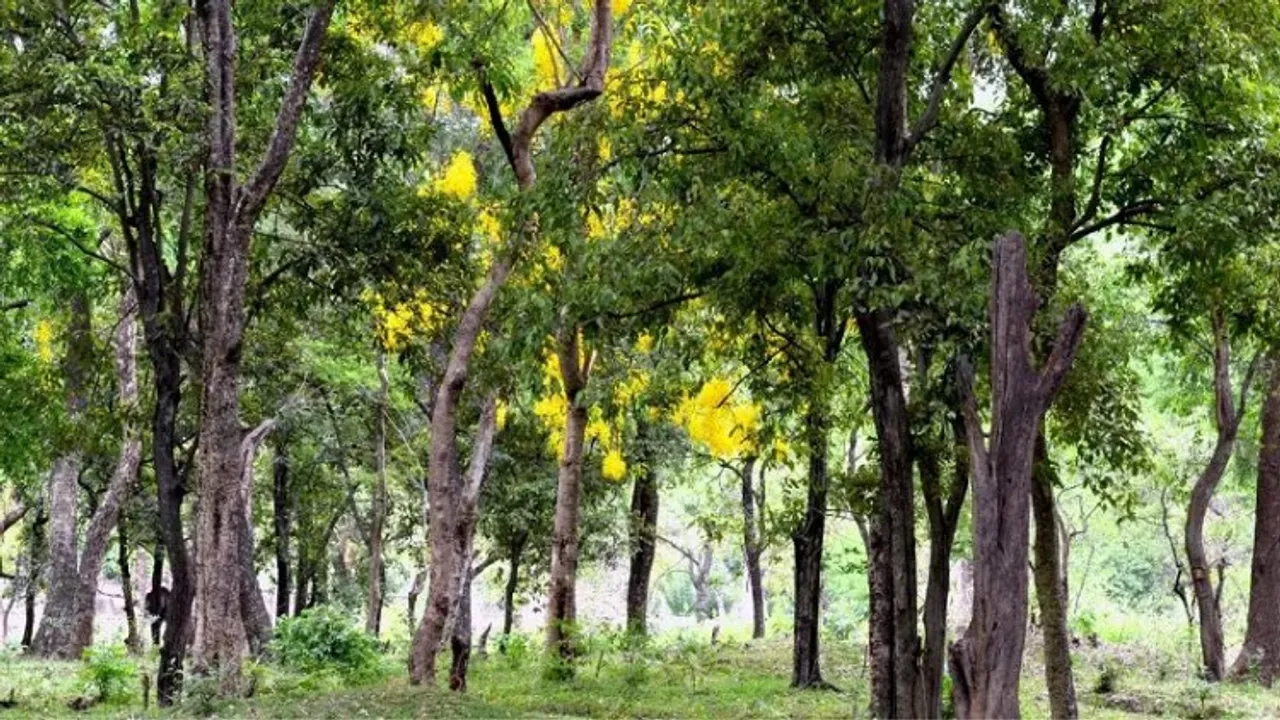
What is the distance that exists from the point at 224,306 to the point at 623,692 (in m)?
7.07

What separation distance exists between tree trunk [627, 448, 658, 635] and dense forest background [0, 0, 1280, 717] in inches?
168

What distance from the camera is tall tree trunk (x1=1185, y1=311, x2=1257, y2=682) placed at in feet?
55.1

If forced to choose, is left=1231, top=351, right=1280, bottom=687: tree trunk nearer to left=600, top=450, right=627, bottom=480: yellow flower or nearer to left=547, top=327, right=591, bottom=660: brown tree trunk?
left=600, top=450, right=627, bottom=480: yellow flower

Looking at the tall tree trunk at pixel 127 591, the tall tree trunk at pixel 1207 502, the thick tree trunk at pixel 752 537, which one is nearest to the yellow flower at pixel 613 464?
the thick tree trunk at pixel 752 537

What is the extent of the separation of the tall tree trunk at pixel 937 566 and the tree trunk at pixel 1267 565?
9.21 metres

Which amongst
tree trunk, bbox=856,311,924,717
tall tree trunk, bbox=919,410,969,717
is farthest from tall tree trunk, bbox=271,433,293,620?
tree trunk, bbox=856,311,924,717

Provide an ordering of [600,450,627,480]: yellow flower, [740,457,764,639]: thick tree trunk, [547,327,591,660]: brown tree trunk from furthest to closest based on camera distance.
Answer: [740,457,764,639]: thick tree trunk → [600,450,627,480]: yellow flower → [547,327,591,660]: brown tree trunk

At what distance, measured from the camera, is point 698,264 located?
997 cm

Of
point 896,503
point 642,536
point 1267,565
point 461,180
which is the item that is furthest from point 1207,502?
point 461,180

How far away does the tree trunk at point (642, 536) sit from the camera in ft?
72.5

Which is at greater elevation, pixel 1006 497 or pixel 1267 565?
pixel 1006 497

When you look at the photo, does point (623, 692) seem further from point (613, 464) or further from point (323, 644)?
point (323, 644)

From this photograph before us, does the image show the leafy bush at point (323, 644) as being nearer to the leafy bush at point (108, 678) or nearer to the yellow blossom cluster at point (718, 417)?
the leafy bush at point (108, 678)

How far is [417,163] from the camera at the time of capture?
40.7 ft
